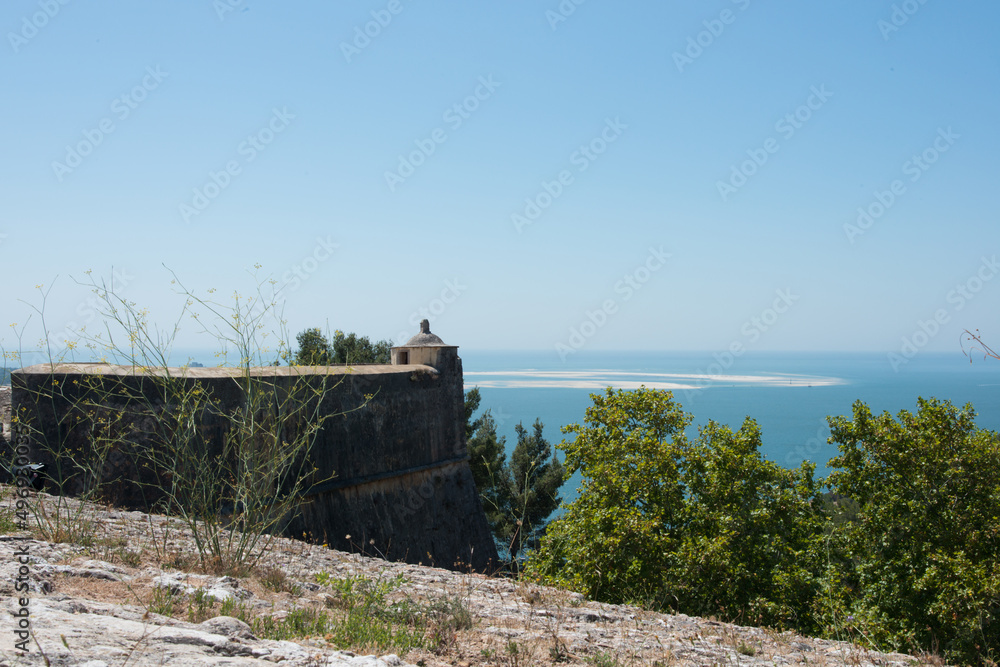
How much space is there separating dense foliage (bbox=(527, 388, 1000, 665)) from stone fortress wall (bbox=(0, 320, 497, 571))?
285 centimetres

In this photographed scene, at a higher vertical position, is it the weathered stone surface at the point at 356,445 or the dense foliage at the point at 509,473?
the weathered stone surface at the point at 356,445

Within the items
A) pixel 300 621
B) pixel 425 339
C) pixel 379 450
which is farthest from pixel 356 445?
pixel 300 621

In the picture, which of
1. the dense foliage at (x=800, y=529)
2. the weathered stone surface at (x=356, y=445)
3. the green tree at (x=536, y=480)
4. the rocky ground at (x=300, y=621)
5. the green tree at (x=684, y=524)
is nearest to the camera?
the rocky ground at (x=300, y=621)

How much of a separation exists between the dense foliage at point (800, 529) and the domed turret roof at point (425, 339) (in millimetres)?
5505

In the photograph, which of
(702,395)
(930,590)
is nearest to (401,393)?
(930,590)

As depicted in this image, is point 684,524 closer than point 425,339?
Yes

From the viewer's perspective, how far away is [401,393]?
566 inches

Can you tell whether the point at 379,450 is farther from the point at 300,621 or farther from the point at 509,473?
the point at 509,473

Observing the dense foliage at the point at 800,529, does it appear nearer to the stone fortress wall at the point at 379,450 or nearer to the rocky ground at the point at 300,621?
the rocky ground at the point at 300,621

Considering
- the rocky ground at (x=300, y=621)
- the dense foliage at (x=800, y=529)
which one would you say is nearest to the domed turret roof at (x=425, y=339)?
the dense foliage at (x=800, y=529)

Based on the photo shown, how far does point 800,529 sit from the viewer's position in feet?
32.3

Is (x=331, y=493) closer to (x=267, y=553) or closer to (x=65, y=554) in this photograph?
(x=267, y=553)

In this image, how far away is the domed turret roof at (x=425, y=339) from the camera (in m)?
15.9

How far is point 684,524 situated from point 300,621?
7.05m
